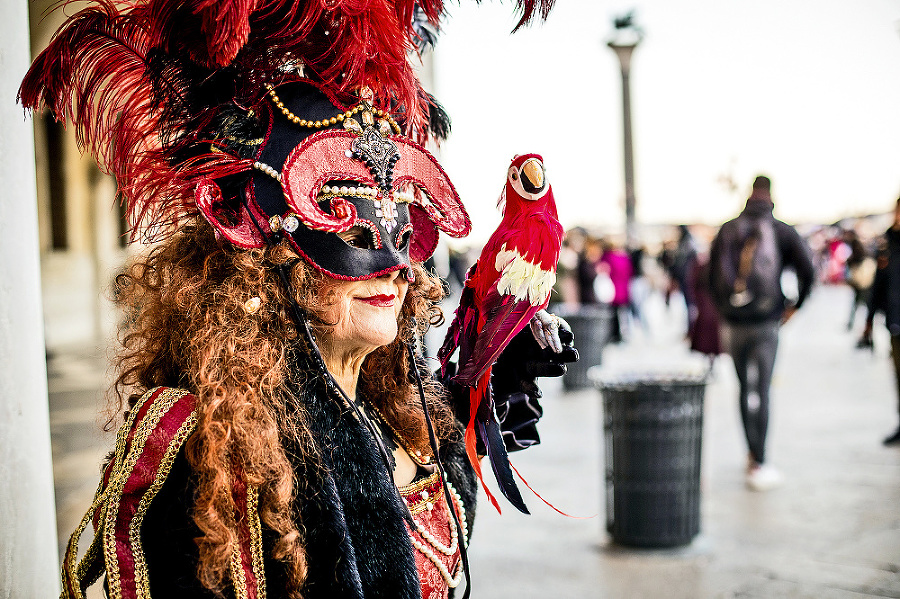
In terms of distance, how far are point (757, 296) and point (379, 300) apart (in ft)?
13.6

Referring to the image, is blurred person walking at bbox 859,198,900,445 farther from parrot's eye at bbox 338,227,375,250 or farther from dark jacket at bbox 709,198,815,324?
parrot's eye at bbox 338,227,375,250

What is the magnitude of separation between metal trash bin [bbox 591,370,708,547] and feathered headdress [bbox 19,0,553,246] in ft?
9.96

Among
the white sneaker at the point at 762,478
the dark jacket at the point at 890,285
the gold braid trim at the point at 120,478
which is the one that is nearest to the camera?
the gold braid trim at the point at 120,478

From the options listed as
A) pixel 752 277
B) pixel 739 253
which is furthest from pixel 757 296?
pixel 739 253

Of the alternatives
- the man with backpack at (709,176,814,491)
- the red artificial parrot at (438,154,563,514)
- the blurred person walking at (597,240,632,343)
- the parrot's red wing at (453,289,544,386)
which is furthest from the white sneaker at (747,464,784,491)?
the blurred person walking at (597,240,632,343)

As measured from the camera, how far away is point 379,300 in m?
1.68

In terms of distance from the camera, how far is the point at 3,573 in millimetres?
1853

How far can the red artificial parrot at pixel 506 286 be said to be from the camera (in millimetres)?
1705

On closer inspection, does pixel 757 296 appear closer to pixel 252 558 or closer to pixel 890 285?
pixel 890 285

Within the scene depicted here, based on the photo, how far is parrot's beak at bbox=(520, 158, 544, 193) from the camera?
5.58 feet

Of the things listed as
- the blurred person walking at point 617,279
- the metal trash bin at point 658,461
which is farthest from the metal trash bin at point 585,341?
the metal trash bin at point 658,461

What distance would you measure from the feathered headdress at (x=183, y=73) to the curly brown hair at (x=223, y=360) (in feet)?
0.44

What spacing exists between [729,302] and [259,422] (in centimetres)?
442

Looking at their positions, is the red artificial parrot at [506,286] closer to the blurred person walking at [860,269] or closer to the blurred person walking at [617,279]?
the blurred person walking at [617,279]
